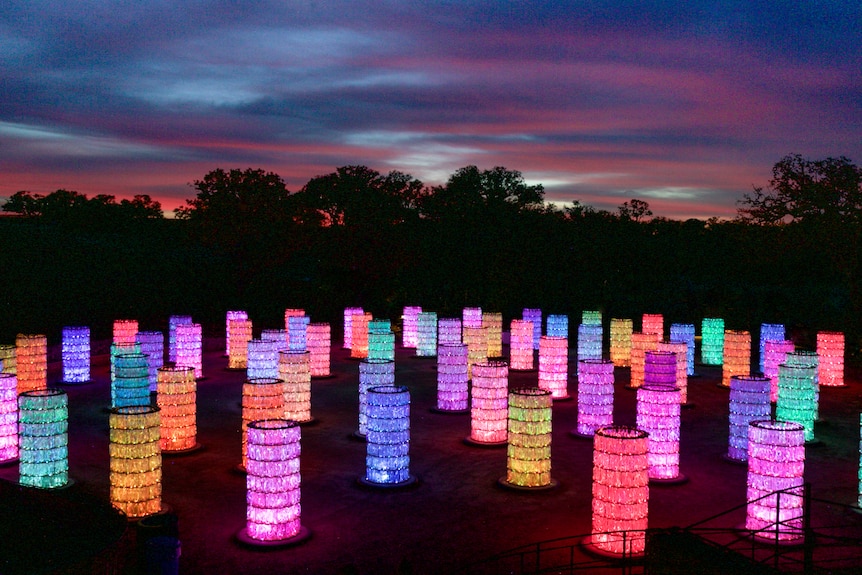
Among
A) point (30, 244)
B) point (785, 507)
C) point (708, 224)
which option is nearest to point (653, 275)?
point (708, 224)

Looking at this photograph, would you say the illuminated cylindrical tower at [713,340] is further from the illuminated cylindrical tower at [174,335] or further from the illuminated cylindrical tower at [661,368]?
the illuminated cylindrical tower at [174,335]

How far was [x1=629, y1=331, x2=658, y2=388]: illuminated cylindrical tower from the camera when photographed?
21.9 meters

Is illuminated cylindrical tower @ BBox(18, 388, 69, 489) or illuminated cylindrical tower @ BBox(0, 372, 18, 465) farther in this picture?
illuminated cylindrical tower @ BBox(0, 372, 18, 465)

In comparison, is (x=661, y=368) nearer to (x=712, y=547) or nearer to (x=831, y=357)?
(x=831, y=357)

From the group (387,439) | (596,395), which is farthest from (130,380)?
(596,395)

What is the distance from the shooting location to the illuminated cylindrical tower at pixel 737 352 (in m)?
21.6

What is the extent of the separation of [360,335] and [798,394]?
14995 mm

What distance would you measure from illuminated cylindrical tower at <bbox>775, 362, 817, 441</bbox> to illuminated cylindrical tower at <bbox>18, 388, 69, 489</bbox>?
13.8 meters

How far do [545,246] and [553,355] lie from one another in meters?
20.1

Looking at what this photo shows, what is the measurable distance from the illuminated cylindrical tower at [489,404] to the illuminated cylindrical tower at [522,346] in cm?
902

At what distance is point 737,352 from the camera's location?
21.7 meters

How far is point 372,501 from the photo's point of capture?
38.1 ft

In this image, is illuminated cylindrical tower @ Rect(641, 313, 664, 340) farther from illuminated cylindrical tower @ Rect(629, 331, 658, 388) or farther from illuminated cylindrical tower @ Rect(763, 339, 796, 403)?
illuminated cylindrical tower @ Rect(763, 339, 796, 403)

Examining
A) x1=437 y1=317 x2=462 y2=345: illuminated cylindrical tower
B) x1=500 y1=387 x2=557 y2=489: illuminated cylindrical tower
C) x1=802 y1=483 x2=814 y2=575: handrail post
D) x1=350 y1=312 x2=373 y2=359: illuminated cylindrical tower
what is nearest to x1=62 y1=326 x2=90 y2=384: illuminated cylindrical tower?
x1=350 y1=312 x2=373 y2=359: illuminated cylindrical tower
